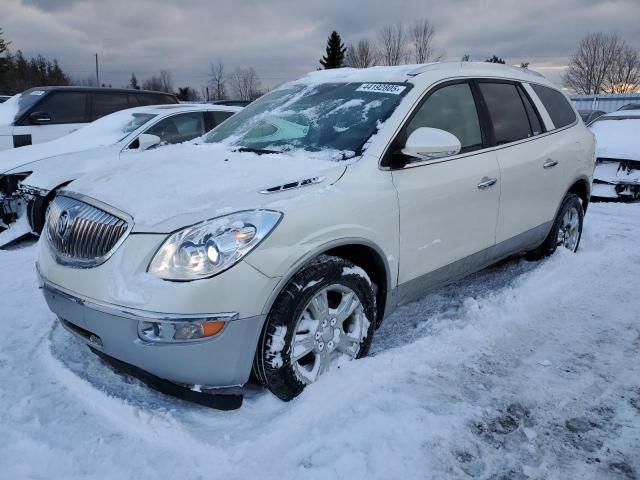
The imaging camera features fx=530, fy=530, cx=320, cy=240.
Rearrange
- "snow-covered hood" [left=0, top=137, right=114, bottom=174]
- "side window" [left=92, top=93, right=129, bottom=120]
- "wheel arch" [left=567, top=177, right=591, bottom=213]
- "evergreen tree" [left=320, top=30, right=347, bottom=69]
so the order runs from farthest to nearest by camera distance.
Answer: "evergreen tree" [left=320, top=30, right=347, bottom=69] < "side window" [left=92, top=93, right=129, bottom=120] < "snow-covered hood" [left=0, top=137, right=114, bottom=174] < "wheel arch" [left=567, top=177, right=591, bottom=213]

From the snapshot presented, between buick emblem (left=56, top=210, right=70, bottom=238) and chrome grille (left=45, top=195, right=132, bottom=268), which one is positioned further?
buick emblem (left=56, top=210, right=70, bottom=238)

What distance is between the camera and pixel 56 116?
850 centimetres

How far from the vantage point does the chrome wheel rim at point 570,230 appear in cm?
501

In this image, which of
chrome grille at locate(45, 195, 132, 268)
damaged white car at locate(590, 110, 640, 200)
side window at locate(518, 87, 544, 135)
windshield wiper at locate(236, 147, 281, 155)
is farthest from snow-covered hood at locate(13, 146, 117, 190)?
damaged white car at locate(590, 110, 640, 200)

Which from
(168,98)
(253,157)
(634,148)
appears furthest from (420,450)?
(168,98)

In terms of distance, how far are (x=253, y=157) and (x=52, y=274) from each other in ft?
4.11

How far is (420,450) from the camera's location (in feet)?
7.79

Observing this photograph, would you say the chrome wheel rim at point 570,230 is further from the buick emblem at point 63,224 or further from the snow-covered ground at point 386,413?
the buick emblem at point 63,224

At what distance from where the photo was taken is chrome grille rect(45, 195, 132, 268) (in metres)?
2.50

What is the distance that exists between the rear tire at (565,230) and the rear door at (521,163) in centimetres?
23

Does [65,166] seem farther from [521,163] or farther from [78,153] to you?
[521,163]

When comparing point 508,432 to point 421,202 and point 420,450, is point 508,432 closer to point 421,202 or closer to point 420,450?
point 420,450

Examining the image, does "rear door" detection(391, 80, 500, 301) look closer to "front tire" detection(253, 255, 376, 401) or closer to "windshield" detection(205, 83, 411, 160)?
"windshield" detection(205, 83, 411, 160)

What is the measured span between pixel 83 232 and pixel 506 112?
10.3ft
